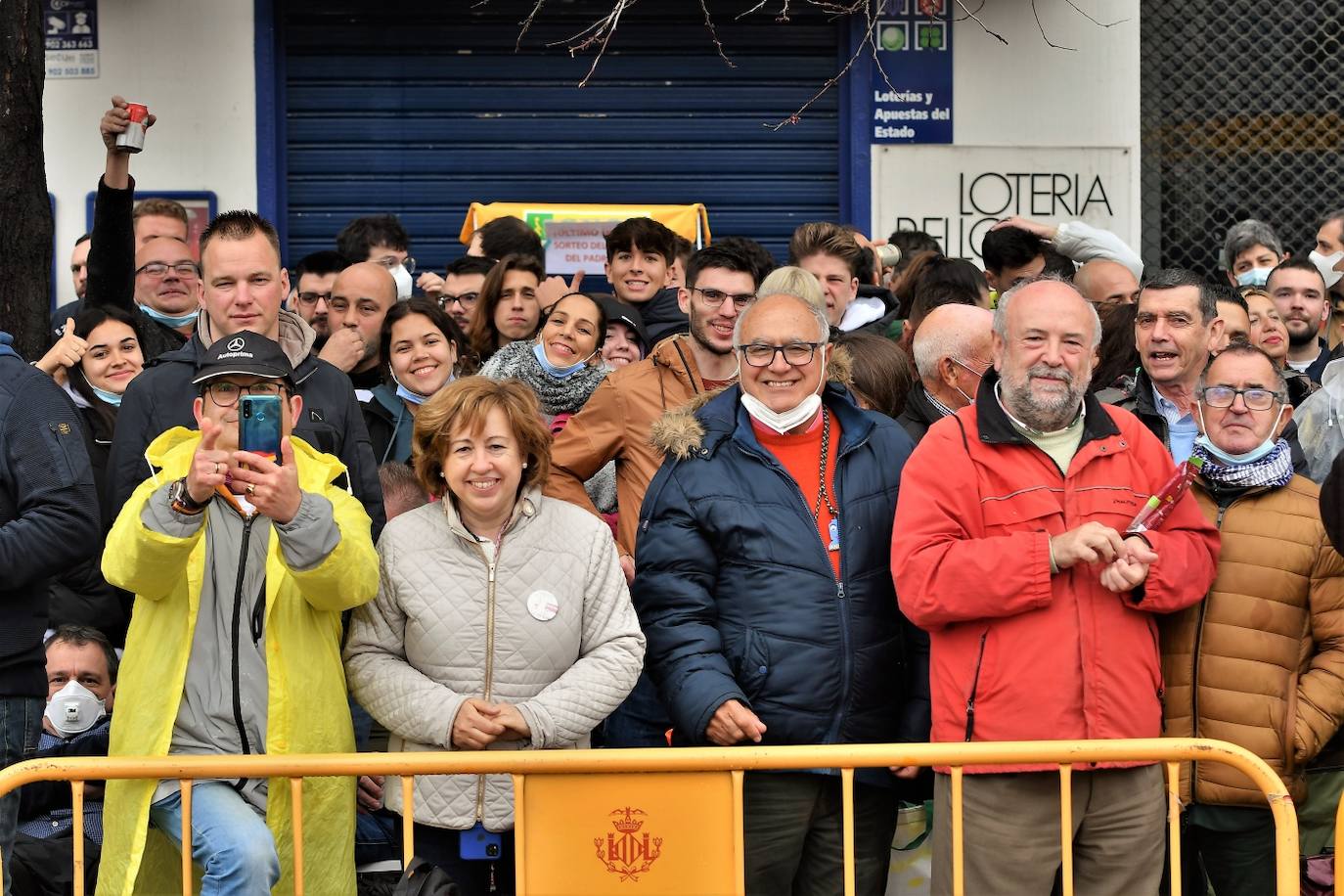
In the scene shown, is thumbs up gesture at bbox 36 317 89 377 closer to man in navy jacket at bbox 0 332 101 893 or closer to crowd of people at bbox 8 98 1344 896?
crowd of people at bbox 8 98 1344 896

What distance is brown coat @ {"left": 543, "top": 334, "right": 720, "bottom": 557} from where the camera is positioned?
5496 millimetres

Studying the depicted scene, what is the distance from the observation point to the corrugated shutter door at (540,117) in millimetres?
11078

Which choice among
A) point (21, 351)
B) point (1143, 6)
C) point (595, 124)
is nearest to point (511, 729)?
point (21, 351)

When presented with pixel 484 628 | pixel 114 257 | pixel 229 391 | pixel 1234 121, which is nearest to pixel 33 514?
pixel 229 391

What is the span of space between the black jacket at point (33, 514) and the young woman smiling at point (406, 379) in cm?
155

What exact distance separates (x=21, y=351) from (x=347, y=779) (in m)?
2.91

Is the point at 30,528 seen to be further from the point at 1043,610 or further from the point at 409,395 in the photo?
the point at 1043,610

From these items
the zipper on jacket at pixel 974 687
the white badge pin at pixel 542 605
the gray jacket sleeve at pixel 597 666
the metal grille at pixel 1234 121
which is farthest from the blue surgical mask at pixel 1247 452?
the metal grille at pixel 1234 121

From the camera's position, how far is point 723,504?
4.82 m

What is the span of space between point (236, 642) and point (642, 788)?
1.14 metres

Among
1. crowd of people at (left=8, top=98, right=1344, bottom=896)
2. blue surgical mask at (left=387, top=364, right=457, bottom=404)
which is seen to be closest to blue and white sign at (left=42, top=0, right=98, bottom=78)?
blue surgical mask at (left=387, top=364, right=457, bottom=404)

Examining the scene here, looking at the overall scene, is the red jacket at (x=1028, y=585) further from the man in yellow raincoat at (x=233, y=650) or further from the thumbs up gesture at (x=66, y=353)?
the thumbs up gesture at (x=66, y=353)

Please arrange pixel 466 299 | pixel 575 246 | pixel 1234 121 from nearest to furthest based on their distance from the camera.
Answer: pixel 466 299, pixel 575 246, pixel 1234 121

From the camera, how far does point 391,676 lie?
4.60 metres
